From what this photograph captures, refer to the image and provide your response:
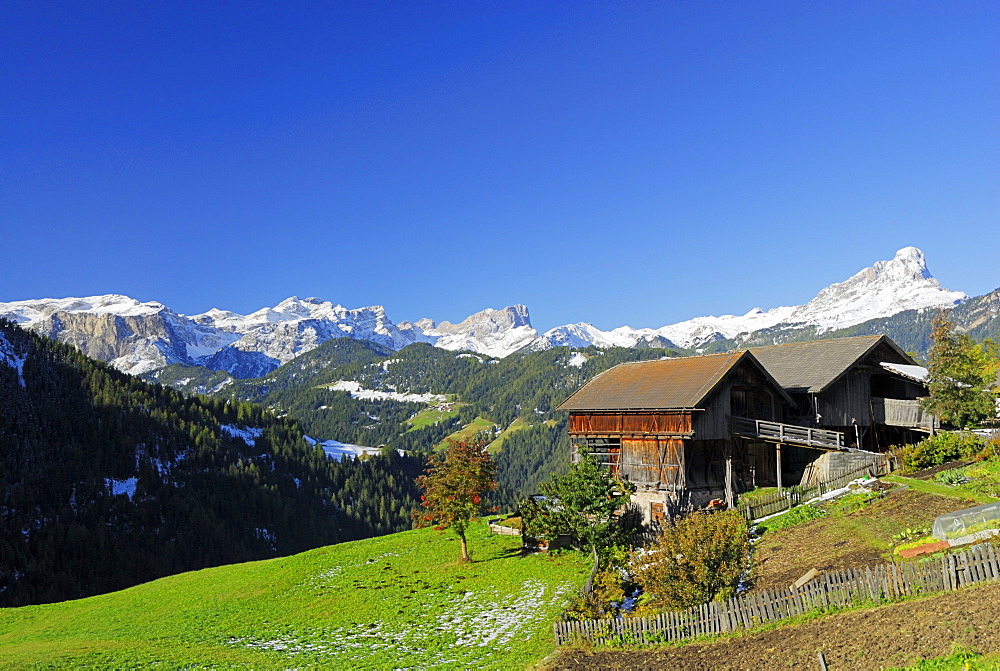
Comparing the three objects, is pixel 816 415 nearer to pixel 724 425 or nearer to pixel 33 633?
pixel 724 425

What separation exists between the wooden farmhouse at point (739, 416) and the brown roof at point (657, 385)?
0.36 ft

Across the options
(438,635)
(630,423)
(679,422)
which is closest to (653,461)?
(630,423)

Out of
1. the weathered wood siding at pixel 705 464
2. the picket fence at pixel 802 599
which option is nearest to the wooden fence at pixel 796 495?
the weathered wood siding at pixel 705 464

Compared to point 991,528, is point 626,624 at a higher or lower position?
lower

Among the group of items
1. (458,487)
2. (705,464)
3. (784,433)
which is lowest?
(458,487)

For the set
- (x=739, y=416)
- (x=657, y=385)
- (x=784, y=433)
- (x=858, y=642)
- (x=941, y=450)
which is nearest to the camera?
(x=858, y=642)

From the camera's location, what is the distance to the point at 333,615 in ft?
119

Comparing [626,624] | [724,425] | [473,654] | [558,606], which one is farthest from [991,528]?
[724,425]

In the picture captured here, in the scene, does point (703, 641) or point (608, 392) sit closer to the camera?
point (703, 641)

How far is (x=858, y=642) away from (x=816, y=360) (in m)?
44.2

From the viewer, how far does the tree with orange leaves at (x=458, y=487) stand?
43.8 meters

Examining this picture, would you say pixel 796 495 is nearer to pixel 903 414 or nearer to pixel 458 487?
pixel 903 414

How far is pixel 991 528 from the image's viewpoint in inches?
936

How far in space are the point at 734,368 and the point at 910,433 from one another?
24.1m
